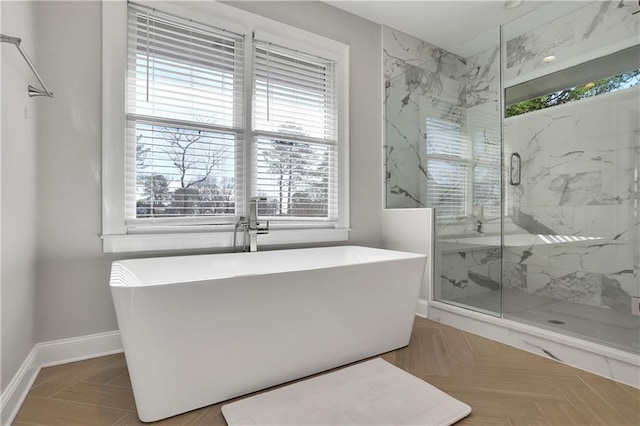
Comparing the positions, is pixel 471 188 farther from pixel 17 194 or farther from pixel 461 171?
pixel 17 194

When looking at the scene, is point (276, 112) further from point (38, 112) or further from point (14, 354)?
point (14, 354)

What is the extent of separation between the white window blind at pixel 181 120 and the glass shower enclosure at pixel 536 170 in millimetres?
1756

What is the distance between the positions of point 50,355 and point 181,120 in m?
1.68

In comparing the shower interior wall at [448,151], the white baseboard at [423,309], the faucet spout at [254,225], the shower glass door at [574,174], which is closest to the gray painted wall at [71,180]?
the faucet spout at [254,225]

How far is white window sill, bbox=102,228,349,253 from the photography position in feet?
6.99

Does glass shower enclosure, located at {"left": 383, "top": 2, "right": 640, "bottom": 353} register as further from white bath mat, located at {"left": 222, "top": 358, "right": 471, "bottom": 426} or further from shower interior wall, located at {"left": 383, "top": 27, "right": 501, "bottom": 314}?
white bath mat, located at {"left": 222, "top": 358, "right": 471, "bottom": 426}

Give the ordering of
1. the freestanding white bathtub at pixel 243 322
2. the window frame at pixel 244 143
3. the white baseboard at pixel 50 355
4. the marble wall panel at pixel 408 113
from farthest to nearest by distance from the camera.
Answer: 1. the marble wall panel at pixel 408 113
2. the window frame at pixel 244 143
3. the white baseboard at pixel 50 355
4. the freestanding white bathtub at pixel 243 322

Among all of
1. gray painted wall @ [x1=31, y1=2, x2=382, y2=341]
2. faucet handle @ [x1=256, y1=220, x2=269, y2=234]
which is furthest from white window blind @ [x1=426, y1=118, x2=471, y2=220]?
gray painted wall @ [x1=31, y1=2, x2=382, y2=341]

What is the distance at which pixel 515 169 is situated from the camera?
2.66 metres

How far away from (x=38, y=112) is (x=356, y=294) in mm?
2132

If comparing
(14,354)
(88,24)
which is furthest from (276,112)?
(14,354)

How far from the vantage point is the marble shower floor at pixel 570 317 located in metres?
1.92

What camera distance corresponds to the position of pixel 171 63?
238 cm

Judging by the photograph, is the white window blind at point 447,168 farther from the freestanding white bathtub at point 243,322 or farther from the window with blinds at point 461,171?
the freestanding white bathtub at point 243,322
